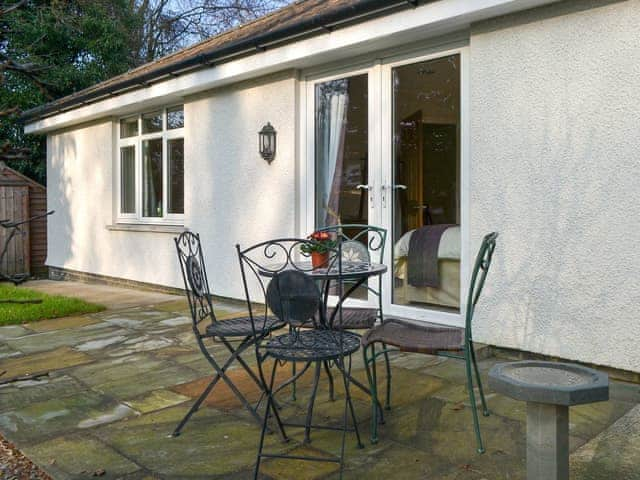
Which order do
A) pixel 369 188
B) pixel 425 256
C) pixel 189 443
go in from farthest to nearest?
pixel 369 188, pixel 425 256, pixel 189 443

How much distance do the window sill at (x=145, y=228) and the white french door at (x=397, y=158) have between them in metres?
2.46

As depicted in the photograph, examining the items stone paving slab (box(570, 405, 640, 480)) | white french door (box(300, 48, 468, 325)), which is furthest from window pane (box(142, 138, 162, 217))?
stone paving slab (box(570, 405, 640, 480))

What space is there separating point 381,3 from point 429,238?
1.98m

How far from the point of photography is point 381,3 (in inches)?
187

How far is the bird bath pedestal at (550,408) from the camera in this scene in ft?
6.15

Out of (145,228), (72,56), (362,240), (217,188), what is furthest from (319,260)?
(72,56)

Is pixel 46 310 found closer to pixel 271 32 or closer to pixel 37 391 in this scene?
pixel 37 391

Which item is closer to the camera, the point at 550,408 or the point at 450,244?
the point at 550,408

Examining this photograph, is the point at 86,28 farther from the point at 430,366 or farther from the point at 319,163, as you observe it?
the point at 430,366

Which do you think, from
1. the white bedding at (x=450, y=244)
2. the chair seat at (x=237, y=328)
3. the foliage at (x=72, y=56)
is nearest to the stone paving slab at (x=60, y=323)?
the chair seat at (x=237, y=328)

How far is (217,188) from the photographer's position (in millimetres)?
7273

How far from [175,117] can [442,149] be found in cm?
451

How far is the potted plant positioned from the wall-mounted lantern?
3039 mm

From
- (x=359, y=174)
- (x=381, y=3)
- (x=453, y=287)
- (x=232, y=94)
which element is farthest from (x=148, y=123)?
(x=453, y=287)
